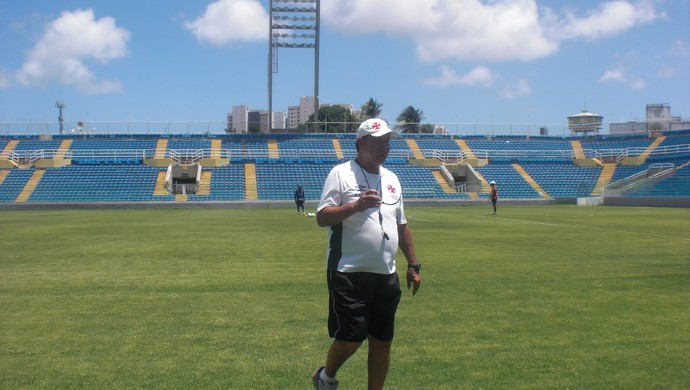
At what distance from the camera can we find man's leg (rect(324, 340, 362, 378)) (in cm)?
482

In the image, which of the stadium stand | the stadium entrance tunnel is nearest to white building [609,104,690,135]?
the stadium stand

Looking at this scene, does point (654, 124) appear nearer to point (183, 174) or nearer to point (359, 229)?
point (183, 174)

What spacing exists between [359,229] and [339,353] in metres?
0.95

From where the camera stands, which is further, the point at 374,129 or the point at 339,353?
the point at 374,129

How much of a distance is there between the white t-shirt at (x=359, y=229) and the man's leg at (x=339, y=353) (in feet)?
1.81

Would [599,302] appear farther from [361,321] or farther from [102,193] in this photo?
[102,193]

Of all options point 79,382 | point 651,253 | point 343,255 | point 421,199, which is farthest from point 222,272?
point 421,199

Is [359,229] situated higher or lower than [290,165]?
higher

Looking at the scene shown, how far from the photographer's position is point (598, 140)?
6538 cm

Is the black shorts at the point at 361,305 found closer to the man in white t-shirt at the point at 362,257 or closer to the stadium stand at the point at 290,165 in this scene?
the man in white t-shirt at the point at 362,257

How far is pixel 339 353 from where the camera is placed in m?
4.85

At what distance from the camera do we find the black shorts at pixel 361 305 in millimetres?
4770

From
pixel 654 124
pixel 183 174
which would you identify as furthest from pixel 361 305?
pixel 654 124

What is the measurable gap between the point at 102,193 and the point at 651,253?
142 ft
